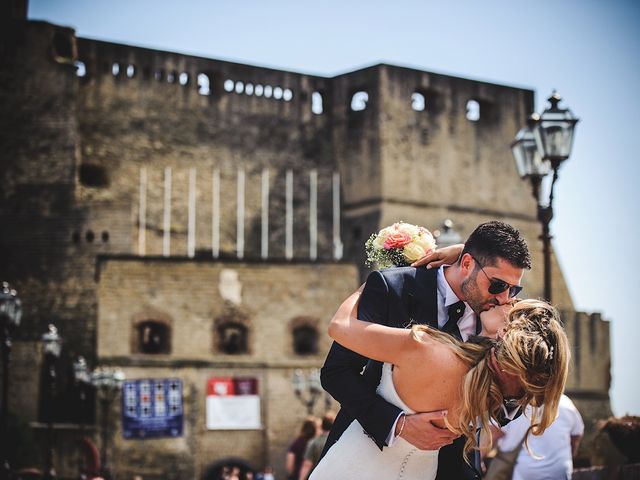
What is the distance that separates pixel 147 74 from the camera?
32469 millimetres

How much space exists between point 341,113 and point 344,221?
11.1 feet

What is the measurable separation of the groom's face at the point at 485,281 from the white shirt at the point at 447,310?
2.5 inches

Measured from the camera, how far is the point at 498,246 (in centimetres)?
432

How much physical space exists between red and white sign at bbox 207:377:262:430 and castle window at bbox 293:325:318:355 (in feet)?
5.48

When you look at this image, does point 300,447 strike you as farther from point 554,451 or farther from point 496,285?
point 496,285

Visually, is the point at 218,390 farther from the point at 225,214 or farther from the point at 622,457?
the point at 622,457


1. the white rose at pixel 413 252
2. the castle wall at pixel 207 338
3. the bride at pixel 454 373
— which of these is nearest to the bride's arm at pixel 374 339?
the bride at pixel 454 373

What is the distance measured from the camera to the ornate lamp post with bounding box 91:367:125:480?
76.8ft

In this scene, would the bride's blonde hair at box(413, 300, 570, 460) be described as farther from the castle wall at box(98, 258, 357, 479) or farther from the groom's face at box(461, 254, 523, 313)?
the castle wall at box(98, 258, 357, 479)

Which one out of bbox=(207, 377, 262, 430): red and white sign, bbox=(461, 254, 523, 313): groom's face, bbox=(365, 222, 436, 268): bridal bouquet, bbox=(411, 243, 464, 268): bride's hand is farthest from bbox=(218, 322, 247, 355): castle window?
bbox=(461, 254, 523, 313): groom's face

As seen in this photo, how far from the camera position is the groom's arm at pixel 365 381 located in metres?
4.16

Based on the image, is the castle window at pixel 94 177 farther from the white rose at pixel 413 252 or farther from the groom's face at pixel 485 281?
the groom's face at pixel 485 281

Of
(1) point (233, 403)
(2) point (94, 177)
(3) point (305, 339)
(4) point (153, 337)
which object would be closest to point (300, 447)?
(1) point (233, 403)

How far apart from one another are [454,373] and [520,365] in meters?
0.25
